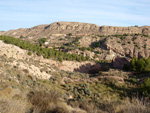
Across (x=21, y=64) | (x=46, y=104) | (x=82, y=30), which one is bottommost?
(x=21, y=64)

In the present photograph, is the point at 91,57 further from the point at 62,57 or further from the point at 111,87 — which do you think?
the point at 111,87

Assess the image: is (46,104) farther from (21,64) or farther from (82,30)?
(82,30)

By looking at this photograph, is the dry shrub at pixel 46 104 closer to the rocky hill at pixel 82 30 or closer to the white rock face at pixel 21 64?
the white rock face at pixel 21 64

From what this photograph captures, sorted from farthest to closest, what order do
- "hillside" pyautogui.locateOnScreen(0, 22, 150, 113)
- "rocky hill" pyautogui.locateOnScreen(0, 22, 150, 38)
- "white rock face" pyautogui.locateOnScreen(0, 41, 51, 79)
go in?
"rocky hill" pyautogui.locateOnScreen(0, 22, 150, 38) < "white rock face" pyautogui.locateOnScreen(0, 41, 51, 79) < "hillside" pyautogui.locateOnScreen(0, 22, 150, 113)

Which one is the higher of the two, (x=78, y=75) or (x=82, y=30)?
(x=82, y=30)

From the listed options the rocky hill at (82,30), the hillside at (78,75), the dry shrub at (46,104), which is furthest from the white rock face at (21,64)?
the rocky hill at (82,30)

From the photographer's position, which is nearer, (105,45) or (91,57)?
(91,57)

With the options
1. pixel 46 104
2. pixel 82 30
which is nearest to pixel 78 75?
pixel 46 104

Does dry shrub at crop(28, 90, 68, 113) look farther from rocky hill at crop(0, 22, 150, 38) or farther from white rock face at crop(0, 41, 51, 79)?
rocky hill at crop(0, 22, 150, 38)

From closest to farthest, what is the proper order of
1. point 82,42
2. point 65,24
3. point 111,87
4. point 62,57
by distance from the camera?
point 111,87, point 62,57, point 82,42, point 65,24

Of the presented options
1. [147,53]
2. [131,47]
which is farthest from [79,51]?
[147,53]

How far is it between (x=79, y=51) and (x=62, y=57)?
44.1 ft

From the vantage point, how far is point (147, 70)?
33469 mm

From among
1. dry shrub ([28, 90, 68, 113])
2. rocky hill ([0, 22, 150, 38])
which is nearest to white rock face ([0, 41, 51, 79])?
dry shrub ([28, 90, 68, 113])
